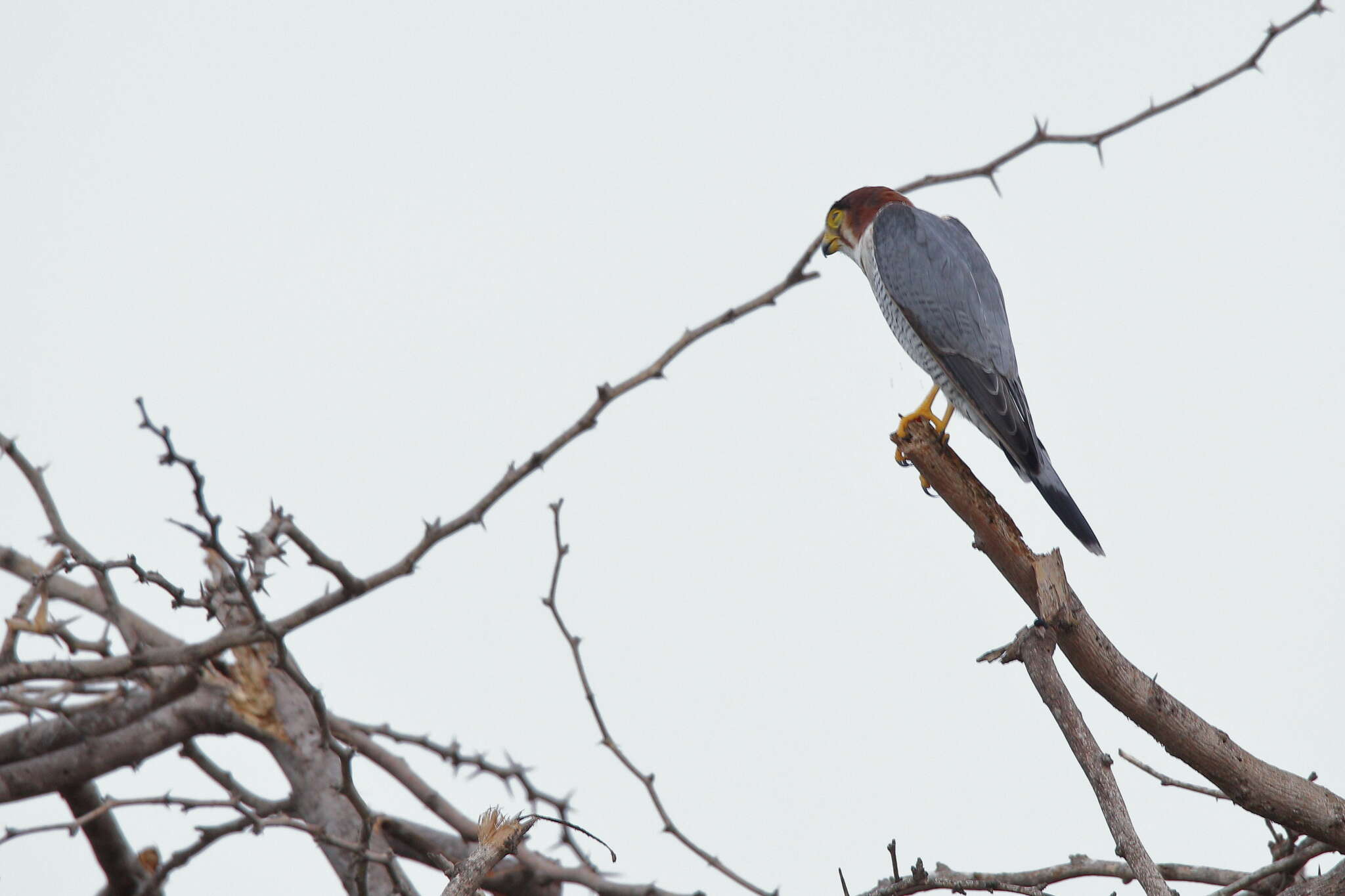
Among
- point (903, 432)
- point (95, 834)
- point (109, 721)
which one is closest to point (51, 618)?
point (109, 721)

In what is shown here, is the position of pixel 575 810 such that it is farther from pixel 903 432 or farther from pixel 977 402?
pixel 977 402

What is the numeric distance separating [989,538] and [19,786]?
297cm

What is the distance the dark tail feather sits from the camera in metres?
3.58

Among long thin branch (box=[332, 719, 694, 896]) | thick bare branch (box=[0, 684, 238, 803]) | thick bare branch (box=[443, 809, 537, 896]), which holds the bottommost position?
thick bare branch (box=[443, 809, 537, 896])

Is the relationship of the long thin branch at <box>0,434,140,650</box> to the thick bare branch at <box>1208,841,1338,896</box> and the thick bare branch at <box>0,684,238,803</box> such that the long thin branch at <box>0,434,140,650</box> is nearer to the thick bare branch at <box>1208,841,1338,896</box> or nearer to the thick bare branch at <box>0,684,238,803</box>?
A: the thick bare branch at <box>0,684,238,803</box>

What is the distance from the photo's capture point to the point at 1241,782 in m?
2.30

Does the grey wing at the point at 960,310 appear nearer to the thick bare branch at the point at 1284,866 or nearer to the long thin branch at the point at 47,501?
the thick bare branch at the point at 1284,866

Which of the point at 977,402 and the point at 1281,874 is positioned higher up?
the point at 977,402

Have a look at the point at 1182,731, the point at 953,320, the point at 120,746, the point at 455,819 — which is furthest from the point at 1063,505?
the point at 120,746

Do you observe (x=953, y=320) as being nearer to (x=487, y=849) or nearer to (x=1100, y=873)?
(x=1100, y=873)

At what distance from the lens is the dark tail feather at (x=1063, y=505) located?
141 inches

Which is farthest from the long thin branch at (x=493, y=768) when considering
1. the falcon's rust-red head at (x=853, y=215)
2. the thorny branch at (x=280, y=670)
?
the falcon's rust-red head at (x=853, y=215)

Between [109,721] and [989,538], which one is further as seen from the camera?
[109,721]

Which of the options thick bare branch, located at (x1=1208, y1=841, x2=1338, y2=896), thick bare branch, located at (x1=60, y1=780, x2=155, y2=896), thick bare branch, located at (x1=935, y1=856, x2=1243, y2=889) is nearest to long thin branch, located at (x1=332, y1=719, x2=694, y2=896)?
thick bare branch, located at (x1=60, y1=780, x2=155, y2=896)
